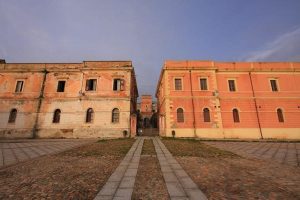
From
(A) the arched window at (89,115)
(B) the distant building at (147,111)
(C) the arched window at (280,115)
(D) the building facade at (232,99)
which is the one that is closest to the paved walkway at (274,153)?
(D) the building facade at (232,99)

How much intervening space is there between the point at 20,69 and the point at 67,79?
20.5 feet

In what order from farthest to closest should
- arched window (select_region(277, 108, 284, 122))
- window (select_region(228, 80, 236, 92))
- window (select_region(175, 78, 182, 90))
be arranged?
1. window (select_region(228, 80, 236, 92))
2. window (select_region(175, 78, 182, 90))
3. arched window (select_region(277, 108, 284, 122))

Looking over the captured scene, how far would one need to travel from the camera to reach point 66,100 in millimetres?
18797

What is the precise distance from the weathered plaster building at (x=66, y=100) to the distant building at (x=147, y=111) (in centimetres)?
1857

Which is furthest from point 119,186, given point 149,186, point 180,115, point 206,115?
point 206,115

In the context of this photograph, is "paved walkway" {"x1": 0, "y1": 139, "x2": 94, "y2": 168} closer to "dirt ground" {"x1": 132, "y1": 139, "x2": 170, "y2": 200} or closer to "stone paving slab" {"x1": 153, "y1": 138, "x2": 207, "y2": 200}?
"dirt ground" {"x1": 132, "y1": 139, "x2": 170, "y2": 200}

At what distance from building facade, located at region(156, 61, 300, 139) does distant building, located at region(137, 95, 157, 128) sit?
727 inches

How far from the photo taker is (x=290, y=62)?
19.8 meters

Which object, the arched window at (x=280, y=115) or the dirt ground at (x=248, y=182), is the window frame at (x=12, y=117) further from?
the arched window at (x=280, y=115)

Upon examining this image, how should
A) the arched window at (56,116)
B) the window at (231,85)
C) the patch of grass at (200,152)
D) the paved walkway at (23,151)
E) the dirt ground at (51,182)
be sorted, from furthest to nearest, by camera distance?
the window at (231,85), the arched window at (56,116), the patch of grass at (200,152), the paved walkway at (23,151), the dirt ground at (51,182)

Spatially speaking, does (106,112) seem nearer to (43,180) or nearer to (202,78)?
(202,78)

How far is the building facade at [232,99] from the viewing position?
1761 centimetres

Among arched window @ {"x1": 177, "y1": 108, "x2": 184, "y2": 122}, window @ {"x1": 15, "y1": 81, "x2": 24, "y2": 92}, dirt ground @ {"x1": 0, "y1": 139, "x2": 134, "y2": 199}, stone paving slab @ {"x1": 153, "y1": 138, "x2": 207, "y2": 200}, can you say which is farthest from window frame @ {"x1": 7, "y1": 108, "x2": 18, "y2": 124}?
stone paving slab @ {"x1": 153, "y1": 138, "x2": 207, "y2": 200}

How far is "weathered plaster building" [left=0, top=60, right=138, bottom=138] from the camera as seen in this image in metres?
17.9
